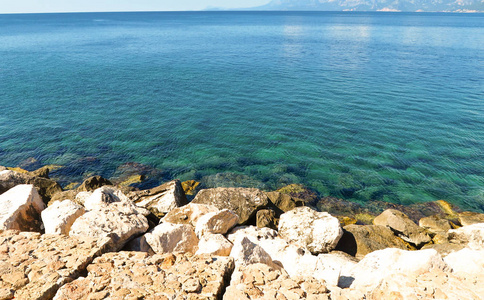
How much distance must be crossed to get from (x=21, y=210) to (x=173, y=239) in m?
4.82

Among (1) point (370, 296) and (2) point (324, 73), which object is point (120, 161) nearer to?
(1) point (370, 296)

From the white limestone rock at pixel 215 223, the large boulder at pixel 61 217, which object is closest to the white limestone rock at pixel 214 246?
the white limestone rock at pixel 215 223

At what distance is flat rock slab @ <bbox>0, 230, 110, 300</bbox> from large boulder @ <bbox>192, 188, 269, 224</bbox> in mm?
4885

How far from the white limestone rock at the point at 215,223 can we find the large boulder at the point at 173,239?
0.30 meters

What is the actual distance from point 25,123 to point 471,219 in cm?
2916

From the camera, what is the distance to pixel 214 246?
807cm

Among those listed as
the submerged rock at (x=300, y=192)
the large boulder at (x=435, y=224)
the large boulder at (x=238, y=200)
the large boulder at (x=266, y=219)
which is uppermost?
the large boulder at (x=238, y=200)

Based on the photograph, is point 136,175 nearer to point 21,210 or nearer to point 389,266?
point 21,210

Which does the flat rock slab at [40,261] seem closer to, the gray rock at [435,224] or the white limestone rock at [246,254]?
the white limestone rock at [246,254]

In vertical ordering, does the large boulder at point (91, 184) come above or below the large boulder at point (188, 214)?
below

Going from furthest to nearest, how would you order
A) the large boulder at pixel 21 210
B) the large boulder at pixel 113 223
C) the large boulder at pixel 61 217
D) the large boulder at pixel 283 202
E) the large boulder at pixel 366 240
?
the large boulder at pixel 283 202, the large boulder at pixel 366 240, the large boulder at pixel 21 210, the large boulder at pixel 61 217, the large boulder at pixel 113 223

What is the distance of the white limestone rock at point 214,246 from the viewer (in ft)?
26.2

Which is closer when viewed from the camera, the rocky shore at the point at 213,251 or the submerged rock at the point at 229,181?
the rocky shore at the point at 213,251

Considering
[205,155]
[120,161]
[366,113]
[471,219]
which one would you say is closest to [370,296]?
[471,219]
